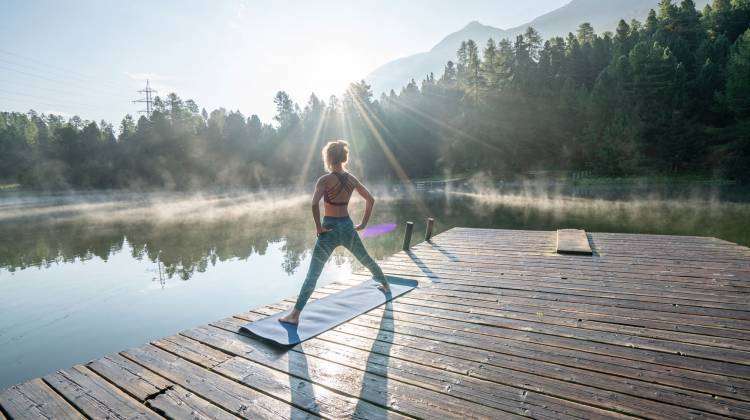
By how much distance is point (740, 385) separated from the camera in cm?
268

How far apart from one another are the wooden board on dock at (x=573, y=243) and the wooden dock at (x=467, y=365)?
1807 mm

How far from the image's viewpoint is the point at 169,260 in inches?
482

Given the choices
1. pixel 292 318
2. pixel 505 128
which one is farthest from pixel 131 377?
pixel 505 128

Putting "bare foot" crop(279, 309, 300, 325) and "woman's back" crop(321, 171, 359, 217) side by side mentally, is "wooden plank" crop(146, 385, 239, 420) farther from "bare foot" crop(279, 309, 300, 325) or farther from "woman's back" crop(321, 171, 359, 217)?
"woman's back" crop(321, 171, 359, 217)

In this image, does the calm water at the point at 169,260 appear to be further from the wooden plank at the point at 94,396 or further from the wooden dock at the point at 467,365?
the wooden dock at the point at 467,365

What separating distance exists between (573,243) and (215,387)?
6.72 meters

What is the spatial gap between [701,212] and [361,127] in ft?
144

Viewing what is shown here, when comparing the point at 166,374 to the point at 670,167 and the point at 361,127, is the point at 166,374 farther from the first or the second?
the point at 361,127

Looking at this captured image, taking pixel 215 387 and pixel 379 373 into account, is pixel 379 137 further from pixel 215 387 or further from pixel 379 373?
pixel 215 387

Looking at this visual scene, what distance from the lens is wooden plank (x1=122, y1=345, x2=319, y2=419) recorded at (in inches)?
104

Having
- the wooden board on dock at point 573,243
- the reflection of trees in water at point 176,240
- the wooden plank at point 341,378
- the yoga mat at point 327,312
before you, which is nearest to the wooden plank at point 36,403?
the wooden plank at point 341,378

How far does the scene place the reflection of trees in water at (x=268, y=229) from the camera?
12.7m

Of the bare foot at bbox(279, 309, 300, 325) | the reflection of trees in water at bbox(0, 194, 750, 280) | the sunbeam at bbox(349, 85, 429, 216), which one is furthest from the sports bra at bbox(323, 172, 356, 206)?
the sunbeam at bbox(349, 85, 429, 216)

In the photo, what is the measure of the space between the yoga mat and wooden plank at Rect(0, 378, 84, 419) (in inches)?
58.6
